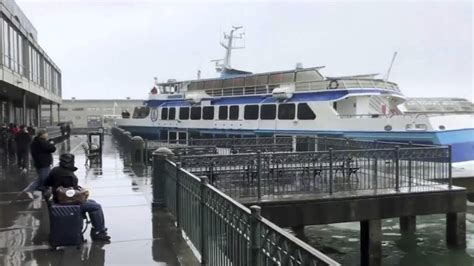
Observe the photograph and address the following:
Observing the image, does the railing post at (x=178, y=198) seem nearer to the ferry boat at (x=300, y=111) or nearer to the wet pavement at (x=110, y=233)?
the wet pavement at (x=110, y=233)

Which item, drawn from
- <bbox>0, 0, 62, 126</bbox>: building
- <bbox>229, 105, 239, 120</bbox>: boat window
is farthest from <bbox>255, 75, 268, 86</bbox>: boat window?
<bbox>0, 0, 62, 126</bbox>: building

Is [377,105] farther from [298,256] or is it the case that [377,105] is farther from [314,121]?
[298,256]

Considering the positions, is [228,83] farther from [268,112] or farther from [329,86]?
[329,86]

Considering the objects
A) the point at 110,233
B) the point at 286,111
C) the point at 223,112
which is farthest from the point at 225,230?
the point at 223,112

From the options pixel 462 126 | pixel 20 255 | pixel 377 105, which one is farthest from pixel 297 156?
pixel 377 105

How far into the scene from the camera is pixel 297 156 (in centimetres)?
1129

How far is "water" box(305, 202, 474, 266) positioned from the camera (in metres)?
11.8

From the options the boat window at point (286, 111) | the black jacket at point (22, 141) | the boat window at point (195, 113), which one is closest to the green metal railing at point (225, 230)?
the black jacket at point (22, 141)

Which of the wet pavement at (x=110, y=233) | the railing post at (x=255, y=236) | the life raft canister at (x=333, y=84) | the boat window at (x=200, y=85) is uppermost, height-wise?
the boat window at (x=200, y=85)

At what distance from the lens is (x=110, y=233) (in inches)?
336

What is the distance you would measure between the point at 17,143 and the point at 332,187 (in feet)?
41.1

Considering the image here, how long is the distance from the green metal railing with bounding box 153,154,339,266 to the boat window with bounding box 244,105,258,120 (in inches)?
875

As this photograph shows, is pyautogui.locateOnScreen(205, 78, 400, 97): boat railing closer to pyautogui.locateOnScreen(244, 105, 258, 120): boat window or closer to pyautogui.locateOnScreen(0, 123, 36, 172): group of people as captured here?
pyautogui.locateOnScreen(244, 105, 258, 120): boat window

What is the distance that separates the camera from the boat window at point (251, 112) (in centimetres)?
3178
